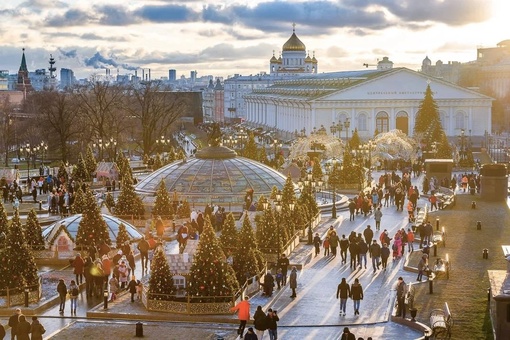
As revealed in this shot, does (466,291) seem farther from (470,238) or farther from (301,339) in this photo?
(470,238)

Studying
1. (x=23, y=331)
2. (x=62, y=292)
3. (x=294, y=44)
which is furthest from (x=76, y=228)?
(x=294, y=44)

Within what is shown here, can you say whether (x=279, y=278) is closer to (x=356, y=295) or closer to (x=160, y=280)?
(x=356, y=295)

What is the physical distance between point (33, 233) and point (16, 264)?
5614 millimetres

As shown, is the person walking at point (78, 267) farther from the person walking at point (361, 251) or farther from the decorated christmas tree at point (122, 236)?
the person walking at point (361, 251)

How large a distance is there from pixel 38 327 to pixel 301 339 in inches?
215

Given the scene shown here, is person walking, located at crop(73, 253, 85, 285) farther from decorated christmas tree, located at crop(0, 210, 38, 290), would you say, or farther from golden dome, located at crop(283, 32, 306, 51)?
golden dome, located at crop(283, 32, 306, 51)

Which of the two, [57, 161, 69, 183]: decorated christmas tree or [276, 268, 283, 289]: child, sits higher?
[57, 161, 69, 183]: decorated christmas tree

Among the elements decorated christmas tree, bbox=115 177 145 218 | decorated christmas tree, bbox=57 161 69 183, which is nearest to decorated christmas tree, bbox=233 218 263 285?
decorated christmas tree, bbox=115 177 145 218

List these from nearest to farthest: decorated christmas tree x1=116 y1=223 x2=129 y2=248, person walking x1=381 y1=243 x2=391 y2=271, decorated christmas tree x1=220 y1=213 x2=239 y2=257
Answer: decorated christmas tree x1=220 y1=213 x2=239 y2=257, person walking x1=381 y1=243 x2=391 y2=271, decorated christmas tree x1=116 y1=223 x2=129 y2=248

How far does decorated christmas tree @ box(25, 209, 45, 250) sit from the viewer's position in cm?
2844

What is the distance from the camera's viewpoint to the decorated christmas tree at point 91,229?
28.4m

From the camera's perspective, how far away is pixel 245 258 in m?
24.1

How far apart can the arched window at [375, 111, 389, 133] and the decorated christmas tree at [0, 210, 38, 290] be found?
239ft

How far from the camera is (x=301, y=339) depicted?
20.1m
